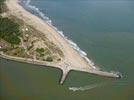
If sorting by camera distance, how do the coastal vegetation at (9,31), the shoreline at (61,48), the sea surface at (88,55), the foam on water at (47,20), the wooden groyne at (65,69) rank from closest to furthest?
the sea surface at (88,55)
the wooden groyne at (65,69)
the shoreline at (61,48)
the foam on water at (47,20)
the coastal vegetation at (9,31)

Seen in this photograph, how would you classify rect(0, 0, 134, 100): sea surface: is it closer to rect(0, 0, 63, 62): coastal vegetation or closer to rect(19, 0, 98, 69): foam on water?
rect(19, 0, 98, 69): foam on water

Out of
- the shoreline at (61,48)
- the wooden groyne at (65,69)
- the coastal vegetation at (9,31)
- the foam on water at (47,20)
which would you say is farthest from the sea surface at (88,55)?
the coastal vegetation at (9,31)

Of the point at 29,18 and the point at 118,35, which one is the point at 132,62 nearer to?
the point at 118,35

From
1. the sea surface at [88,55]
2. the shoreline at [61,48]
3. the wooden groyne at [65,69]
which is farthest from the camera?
the shoreline at [61,48]

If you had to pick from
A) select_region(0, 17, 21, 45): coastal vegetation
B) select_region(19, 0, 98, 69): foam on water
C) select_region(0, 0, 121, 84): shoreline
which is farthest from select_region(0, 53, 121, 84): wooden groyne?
select_region(0, 17, 21, 45): coastal vegetation

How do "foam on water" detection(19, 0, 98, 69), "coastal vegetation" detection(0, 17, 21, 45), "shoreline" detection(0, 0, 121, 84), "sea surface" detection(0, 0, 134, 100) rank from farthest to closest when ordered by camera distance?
"coastal vegetation" detection(0, 17, 21, 45), "foam on water" detection(19, 0, 98, 69), "shoreline" detection(0, 0, 121, 84), "sea surface" detection(0, 0, 134, 100)

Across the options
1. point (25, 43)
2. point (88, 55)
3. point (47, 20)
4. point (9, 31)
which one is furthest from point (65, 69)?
point (47, 20)

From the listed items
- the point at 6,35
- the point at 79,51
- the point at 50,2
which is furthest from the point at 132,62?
the point at 50,2

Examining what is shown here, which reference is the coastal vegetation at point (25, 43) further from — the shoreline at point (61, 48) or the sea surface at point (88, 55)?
the sea surface at point (88, 55)
